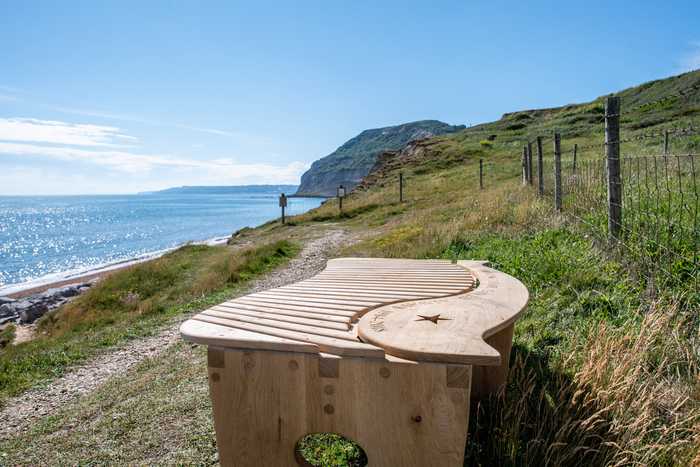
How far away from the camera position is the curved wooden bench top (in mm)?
2172

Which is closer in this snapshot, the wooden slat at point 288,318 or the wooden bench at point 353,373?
the wooden bench at point 353,373

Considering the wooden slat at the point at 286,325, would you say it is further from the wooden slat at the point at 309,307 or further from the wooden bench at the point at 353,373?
the wooden slat at the point at 309,307

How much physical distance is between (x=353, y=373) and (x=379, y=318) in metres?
0.48

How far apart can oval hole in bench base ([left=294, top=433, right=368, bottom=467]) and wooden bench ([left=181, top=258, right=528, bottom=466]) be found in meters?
0.55

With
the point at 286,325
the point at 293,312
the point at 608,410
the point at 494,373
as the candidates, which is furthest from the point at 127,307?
the point at 608,410

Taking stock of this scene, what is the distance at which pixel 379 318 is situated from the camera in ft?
8.55

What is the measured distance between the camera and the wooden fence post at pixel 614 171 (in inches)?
210

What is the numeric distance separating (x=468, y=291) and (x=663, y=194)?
5.79 metres

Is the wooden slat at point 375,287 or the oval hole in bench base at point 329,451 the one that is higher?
the wooden slat at point 375,287

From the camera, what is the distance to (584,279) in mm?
4625

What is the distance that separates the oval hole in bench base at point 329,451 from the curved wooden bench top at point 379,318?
77 centimetres

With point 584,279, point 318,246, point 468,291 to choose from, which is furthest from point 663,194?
point 318,246

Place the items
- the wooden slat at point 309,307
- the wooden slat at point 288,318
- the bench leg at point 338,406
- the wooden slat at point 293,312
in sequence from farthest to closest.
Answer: the wooden slat at point 309,307 < the wooden slat at point 293,312 < the wooden slat at point 288,318 < the bench leg at point 338,406

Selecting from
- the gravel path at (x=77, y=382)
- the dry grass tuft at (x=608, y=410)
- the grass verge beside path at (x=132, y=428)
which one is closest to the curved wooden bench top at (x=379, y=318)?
the dry grass tuft at (x=608, y=410)
